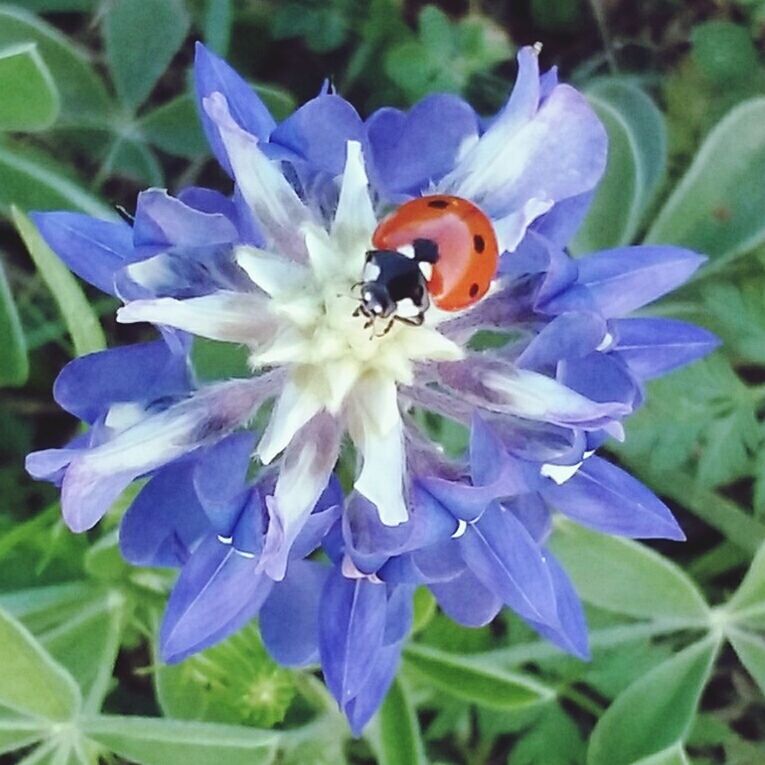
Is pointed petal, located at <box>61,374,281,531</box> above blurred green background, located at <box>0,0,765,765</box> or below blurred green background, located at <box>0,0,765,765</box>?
above

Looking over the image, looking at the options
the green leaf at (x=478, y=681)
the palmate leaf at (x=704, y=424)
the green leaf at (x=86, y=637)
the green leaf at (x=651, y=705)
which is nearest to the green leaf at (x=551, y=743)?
the green leaf at (x=651, y=705)

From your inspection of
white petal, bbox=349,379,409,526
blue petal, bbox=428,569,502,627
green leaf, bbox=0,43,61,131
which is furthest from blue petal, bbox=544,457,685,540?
green leaf, bbox=0,43,61,131

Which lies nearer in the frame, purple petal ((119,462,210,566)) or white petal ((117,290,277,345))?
white petal ((117,290,277,345))

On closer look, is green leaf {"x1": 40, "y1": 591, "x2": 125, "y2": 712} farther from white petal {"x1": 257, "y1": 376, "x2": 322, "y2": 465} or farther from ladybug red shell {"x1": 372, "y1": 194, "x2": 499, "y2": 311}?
ladybug red shell {"x1": 372, "y1": 194, "x2": 499, "y2": 311}

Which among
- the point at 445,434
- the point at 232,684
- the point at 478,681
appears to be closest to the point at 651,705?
the point at 478,681

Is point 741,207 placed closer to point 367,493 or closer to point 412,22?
point 412,22

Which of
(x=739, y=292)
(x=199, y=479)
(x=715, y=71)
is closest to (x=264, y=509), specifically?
(x=199, y=479)
